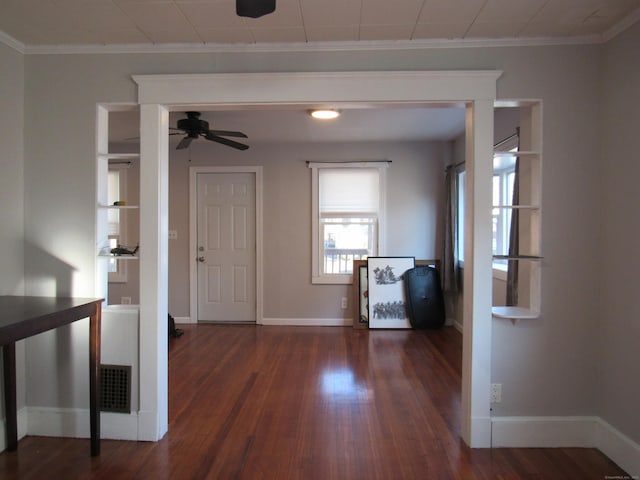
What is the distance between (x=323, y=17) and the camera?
1.99 meters

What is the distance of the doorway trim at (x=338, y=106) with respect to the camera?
223cm

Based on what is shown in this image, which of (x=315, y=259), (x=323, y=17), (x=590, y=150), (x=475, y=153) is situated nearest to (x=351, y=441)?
(x=475, y=153)

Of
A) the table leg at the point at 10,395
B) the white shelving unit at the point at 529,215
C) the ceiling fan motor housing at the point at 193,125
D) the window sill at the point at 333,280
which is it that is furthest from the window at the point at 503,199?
the table leg at the point at 10,395

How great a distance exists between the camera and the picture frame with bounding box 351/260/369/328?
16.4ft

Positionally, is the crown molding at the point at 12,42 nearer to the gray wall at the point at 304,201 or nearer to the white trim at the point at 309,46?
the white trim at the point at 309,46

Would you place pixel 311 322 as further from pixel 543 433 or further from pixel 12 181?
pixel 12 181

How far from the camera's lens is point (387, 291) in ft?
16.3

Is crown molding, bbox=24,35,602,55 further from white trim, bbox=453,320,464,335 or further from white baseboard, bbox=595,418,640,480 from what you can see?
white trim, bbox=453,320,464,335

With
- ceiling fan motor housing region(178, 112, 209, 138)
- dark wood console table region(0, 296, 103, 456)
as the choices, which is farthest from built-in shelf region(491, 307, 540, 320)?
ceiling fan motor housing region(178, 112, 209, 138)

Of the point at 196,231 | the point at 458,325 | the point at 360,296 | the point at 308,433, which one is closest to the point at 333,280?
the point at 360,296

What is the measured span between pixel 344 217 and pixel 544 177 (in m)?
3.08

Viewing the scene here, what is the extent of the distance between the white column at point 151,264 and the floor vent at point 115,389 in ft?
0.31

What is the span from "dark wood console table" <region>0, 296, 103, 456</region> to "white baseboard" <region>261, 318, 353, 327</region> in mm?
3059

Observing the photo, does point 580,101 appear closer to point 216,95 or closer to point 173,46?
point 216,95
